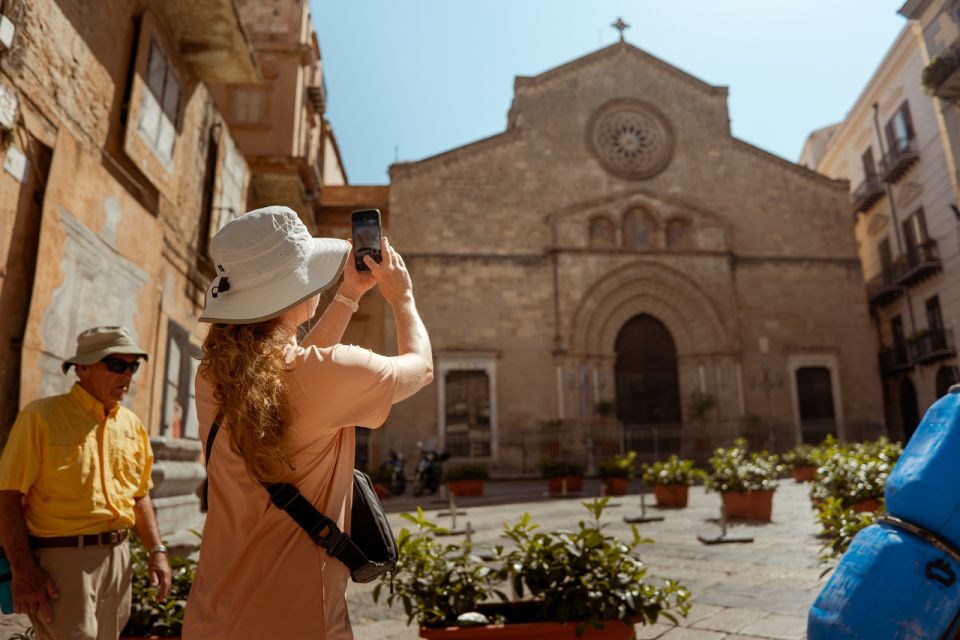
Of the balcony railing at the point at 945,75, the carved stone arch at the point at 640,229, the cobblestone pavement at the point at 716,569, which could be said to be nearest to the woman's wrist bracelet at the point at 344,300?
the cobblestone pavement at the point at 716,569

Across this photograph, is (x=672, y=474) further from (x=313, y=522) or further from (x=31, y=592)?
(x=313, y=522)

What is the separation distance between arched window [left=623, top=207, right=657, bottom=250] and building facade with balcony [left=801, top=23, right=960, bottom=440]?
6880 millimetres

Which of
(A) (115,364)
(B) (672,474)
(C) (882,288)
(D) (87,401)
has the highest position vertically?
(C) (882,288)

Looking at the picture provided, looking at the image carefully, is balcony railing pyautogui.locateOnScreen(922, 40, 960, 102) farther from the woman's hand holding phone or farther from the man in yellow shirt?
the man in yellow shirt

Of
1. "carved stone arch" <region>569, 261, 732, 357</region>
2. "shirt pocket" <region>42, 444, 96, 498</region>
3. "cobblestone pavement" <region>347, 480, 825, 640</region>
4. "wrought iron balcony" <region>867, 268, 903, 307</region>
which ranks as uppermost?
"wrought iron balcony" <region>867, 268, 903, 307</region>

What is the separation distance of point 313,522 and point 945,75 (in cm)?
1281

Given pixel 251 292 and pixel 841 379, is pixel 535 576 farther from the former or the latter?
pixel 841 379

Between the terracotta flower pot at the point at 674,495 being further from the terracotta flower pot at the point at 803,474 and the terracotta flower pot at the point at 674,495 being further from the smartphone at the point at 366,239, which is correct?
the smartphone at the point at 366,239

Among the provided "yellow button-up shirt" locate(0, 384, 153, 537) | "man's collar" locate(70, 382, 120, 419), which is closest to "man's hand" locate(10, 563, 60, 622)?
"yellow button-up shirt" locate(0, 384, 153, 537)

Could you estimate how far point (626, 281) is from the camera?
19.7m

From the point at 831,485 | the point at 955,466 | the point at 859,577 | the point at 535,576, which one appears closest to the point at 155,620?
the point at 535,576

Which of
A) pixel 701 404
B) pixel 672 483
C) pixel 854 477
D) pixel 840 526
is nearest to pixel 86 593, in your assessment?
pixel 840 526

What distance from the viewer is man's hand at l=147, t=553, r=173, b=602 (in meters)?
2.76

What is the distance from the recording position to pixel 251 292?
155 cm
